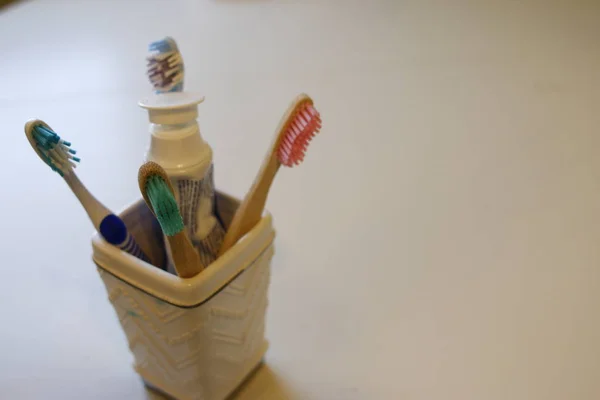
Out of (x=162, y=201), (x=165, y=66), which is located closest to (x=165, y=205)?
(x=162, y=201)

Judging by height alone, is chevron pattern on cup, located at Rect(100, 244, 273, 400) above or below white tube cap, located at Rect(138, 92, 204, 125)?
below

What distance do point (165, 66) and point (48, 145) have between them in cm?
8

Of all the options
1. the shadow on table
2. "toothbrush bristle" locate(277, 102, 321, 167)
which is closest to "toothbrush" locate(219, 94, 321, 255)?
"toothbrush bristle" locate(277, 102, 321, 167)

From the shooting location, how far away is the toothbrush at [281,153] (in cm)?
27

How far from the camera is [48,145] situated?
25cm

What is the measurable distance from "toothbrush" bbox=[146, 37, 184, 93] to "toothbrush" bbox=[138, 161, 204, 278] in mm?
89

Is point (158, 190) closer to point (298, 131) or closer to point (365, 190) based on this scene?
point (298, 131)

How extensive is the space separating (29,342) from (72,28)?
66 cm

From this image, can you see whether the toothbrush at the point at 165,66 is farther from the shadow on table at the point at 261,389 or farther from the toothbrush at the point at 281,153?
the shadow on table at the point at 261,389

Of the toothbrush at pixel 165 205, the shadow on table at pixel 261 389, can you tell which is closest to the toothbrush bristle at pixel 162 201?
the toothbrush at pixel 165 205

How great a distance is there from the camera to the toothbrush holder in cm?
27

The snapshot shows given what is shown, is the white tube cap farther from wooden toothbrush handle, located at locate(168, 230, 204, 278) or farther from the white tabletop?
the white tabletop

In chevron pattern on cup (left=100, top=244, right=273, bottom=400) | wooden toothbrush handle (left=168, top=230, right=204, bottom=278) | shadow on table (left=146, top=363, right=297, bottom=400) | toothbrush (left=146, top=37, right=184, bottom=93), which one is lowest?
shadow on table (left=146, top=363, right=297, bottom=400)

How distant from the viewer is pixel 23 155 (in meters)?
0.57
